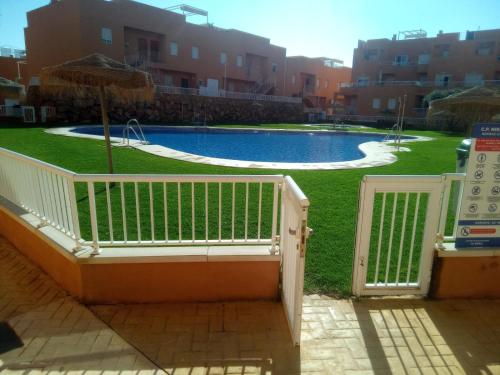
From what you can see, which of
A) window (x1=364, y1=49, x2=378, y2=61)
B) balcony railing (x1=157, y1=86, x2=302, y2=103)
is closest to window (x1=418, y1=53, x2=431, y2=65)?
window (x1=364, y1=49, x2=378, y2=61)

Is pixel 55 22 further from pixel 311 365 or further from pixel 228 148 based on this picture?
pixel 311 365

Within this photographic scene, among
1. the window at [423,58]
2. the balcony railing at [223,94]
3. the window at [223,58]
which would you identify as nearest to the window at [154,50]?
the balcony railing at [223,94]

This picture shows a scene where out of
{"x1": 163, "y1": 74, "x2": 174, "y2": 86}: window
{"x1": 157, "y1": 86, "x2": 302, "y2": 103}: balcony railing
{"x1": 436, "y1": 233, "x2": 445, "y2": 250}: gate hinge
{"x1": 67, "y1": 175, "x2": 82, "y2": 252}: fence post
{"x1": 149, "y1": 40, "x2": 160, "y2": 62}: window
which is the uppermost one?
{"x1": 149, "y1": 40, "x2": 160, "y2": 62}: window

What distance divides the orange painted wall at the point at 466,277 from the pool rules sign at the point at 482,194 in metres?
0.15

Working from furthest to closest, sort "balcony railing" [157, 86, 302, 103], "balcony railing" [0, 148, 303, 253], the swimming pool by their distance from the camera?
"balcony railing" [157, 86, 302, 103] < the swimming pool < "balcony railing" [0, 148, 303, 253]

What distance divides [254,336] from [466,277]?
2026mm

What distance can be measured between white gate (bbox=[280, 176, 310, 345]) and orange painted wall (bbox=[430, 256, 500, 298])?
1408mm

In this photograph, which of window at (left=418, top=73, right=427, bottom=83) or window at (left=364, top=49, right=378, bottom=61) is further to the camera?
window at (left=364, top=49, right=378, bottom=61)

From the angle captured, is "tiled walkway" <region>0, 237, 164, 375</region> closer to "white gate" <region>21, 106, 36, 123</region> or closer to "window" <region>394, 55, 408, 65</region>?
"white gate" <region>21, 106, 36, 123</region>

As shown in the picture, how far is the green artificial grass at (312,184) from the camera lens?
367 centimetres

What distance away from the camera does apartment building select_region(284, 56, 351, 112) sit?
4216 centimetres

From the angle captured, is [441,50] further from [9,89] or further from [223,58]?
[9,89]

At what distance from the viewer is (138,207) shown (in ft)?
10.0

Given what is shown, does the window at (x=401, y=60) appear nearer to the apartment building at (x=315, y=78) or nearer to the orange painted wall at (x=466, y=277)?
the apartment building at (x=315, y=78)
